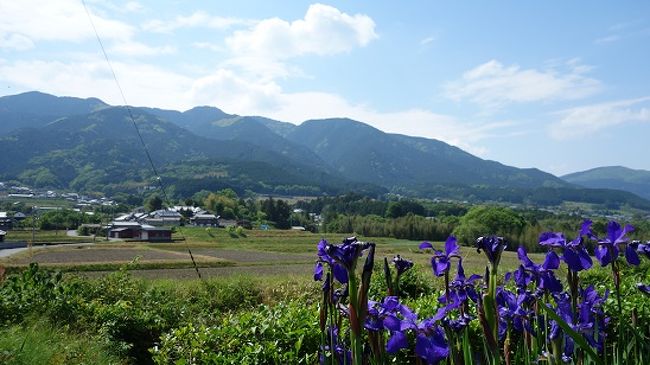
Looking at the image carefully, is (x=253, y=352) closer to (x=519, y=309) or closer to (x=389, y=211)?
(x=519, y=309)

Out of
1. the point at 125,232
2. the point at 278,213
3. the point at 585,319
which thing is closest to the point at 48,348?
the point at 585,319

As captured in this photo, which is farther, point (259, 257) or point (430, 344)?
point (259, 257)

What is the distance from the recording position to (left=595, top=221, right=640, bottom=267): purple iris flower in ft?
7.59

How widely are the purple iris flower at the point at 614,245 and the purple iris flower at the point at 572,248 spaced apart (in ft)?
0.47

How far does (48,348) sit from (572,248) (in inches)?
198

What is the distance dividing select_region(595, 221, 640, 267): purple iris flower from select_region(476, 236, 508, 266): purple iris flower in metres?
0.79

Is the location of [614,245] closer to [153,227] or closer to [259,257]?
[259,257]

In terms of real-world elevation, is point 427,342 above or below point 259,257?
above

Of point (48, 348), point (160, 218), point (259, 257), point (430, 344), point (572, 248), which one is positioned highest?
point (572, 248)

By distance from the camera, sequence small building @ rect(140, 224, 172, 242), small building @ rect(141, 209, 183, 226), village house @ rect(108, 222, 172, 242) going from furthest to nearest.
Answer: small building @ rect(141, 209, 183, 226) < village house @ rect(108, 222, 172, 242) < small building @ rect(140, 224, 172, 242)

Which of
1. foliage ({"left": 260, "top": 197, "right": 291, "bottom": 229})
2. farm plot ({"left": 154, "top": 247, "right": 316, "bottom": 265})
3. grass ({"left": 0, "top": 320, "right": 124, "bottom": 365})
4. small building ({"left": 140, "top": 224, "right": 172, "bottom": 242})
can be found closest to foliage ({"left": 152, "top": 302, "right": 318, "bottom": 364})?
grass ({"left": 0, "top": 320, "right": 124, "bottom": 365})

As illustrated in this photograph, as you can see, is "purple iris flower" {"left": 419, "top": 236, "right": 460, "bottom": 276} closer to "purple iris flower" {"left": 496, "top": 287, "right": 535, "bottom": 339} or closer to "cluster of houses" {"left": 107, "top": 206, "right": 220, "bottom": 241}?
"purple iris flower" {"left": 496, "top": 287, "right": 535, "bottom": 339}

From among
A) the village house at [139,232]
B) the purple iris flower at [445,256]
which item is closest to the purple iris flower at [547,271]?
the purple iris flower at [445,256]

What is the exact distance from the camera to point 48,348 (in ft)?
16.9
